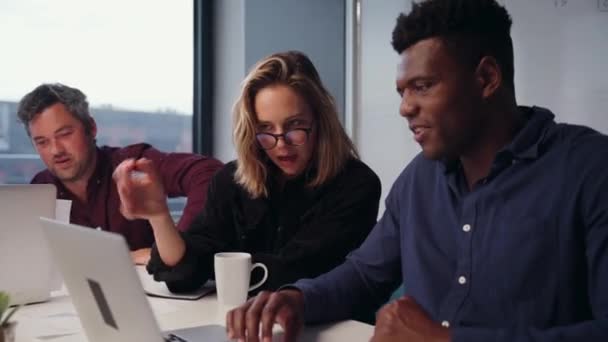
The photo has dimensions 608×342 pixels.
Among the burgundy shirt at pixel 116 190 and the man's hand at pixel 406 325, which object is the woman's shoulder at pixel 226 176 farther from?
the man's hand at pixel 406 325

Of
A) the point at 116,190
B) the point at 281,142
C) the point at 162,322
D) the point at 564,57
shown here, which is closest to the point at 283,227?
the point at 281,142

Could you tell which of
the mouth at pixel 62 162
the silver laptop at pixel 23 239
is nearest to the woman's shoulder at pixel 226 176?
the silver laptop at pixel 23 239

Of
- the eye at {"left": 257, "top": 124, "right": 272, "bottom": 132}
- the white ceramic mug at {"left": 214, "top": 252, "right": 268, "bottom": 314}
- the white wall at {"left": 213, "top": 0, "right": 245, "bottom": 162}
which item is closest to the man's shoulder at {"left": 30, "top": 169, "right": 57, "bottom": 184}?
the eye at {"left": 257, "top": 124, "right": 272, "bottom": 132}

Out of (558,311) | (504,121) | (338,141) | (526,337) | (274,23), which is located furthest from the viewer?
(274,23)

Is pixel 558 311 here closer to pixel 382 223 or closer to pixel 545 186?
pixel 545 186

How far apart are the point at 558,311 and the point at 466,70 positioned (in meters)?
0.45

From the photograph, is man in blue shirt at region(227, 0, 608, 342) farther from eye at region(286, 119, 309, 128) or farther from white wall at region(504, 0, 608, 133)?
white wall at region(504, 0, 608, 133)

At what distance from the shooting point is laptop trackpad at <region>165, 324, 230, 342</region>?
41.1 inches

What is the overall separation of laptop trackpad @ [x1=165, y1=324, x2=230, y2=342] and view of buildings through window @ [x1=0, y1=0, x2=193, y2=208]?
182 cm

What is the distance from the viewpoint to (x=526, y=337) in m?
0.91

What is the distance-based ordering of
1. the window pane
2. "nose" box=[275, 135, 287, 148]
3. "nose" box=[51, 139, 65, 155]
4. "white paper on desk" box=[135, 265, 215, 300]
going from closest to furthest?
"white paper on desk" box=[135, 265, 215, 300] < "nose" box=[275, 135, 287, 148] < "nose" box=[51, 139, 65, 155] < the window pane

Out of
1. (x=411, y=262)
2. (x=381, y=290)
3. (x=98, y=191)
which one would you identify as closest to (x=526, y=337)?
(x=411, y=262)

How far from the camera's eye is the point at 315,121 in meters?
1.72

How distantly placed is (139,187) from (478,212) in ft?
2.36
